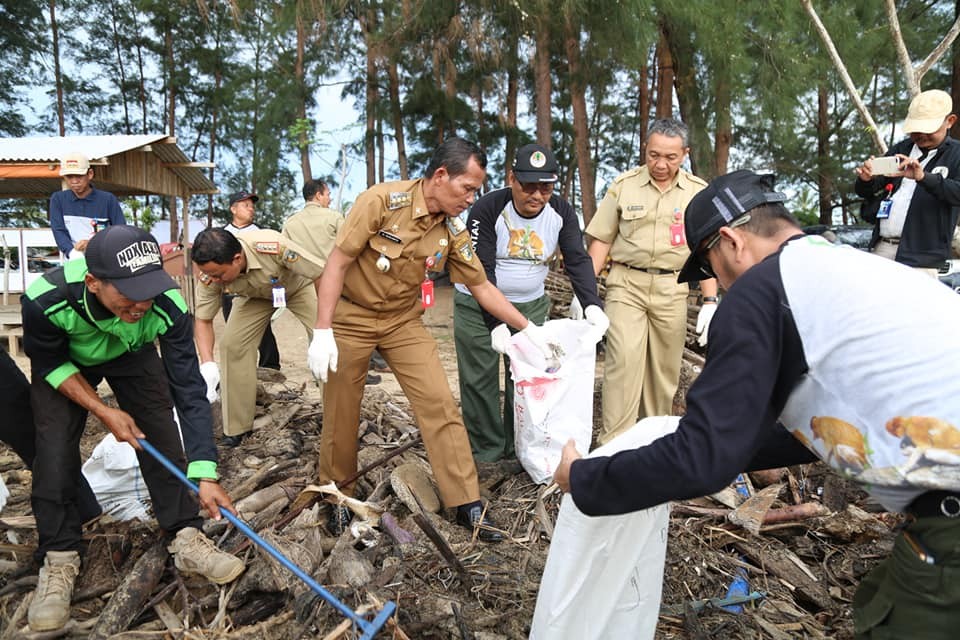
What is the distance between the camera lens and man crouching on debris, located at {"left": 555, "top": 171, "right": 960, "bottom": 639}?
3.85ft

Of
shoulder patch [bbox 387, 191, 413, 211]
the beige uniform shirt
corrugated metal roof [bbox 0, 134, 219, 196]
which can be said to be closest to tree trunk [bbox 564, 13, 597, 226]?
the beige uniform shirt

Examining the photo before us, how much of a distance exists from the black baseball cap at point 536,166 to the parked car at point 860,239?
4.01ft

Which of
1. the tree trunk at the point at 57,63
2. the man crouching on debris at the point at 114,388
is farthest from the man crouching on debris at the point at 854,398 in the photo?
the tree trunk at the point at 57,63

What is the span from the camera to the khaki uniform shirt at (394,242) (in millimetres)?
2758

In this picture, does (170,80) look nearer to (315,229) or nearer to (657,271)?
(315,229)

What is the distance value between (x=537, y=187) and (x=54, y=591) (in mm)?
2610

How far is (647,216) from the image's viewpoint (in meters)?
3.44

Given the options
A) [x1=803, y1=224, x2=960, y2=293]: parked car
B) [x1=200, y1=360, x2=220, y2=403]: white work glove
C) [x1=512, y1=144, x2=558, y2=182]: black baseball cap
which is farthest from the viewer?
[x1=200, y1=360, x2=220, y2=403]: white work glove

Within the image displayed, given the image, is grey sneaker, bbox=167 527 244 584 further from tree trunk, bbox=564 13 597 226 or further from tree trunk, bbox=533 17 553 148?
tree trunk, bbox=533 17 553 148

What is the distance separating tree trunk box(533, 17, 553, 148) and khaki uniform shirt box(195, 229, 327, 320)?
431 centimetres

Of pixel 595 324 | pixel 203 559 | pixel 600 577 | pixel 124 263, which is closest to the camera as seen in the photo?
pixel 600 577

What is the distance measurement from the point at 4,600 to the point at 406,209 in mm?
2132

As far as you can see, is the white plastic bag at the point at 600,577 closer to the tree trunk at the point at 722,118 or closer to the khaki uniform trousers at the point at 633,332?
the khaki uniform trousers at the point at 633,332

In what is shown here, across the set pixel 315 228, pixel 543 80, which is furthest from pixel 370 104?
pixel 315 228
